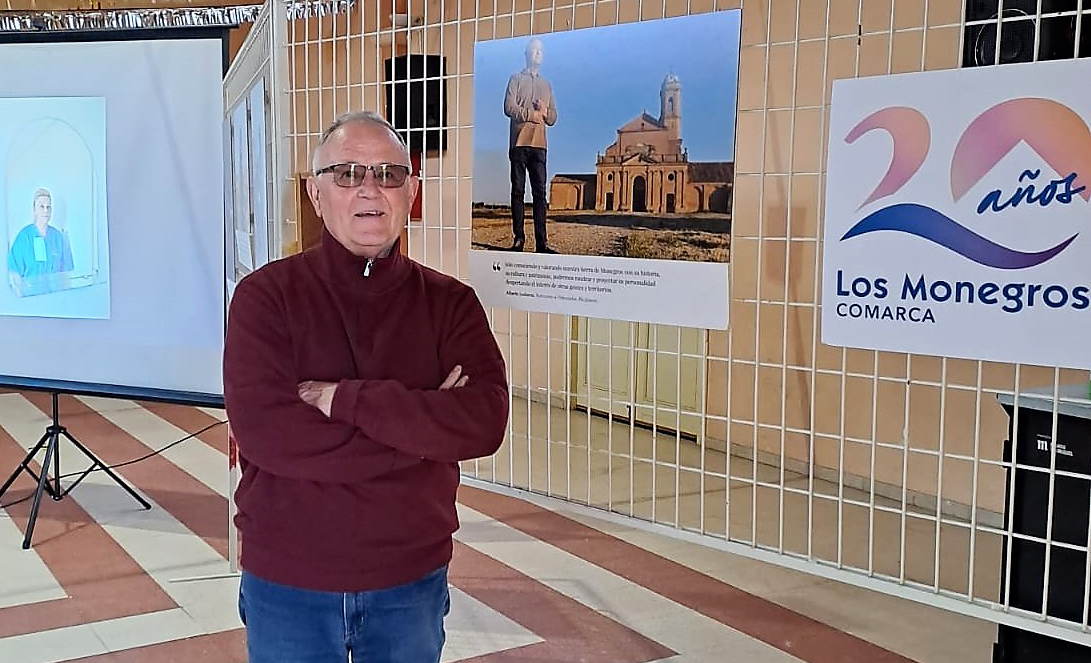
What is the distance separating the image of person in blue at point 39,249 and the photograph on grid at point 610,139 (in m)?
1.89

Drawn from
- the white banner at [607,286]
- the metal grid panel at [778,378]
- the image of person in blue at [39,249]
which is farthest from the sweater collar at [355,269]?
the image of person in blue at [39,249]

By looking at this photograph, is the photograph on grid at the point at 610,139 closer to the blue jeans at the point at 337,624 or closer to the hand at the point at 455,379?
the hand at the point at 455,379

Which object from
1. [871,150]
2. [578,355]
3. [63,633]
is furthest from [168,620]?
[578,355]

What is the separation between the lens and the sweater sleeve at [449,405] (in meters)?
1.83

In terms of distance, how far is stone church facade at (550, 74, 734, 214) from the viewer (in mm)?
2395

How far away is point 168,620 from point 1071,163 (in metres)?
2.90

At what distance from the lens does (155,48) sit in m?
3.71

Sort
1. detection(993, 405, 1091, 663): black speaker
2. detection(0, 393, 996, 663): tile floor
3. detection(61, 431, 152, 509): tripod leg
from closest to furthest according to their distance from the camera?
1. detection(993, 405, 1091, 663): black speaker
2. detection(0, 393, 996, 663): tile floor
3. detection(61, 431, 152, 509): tripod leg

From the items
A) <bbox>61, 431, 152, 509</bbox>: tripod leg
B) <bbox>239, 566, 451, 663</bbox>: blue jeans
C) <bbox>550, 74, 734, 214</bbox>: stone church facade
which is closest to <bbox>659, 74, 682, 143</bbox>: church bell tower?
<bbox>550, 74, 734, 214</bbox>: stone church facade

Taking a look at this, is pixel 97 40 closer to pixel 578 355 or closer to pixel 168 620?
pixel 168 620

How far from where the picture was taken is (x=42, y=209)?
3.97 metres

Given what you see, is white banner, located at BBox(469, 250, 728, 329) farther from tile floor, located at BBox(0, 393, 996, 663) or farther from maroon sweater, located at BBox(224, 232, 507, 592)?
maroon sweater, located at BBox(224, 232, 507, 592)

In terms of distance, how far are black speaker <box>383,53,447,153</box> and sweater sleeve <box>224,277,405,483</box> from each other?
1308mm

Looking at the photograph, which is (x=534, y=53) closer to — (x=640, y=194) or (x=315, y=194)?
(x=640, y=194)
